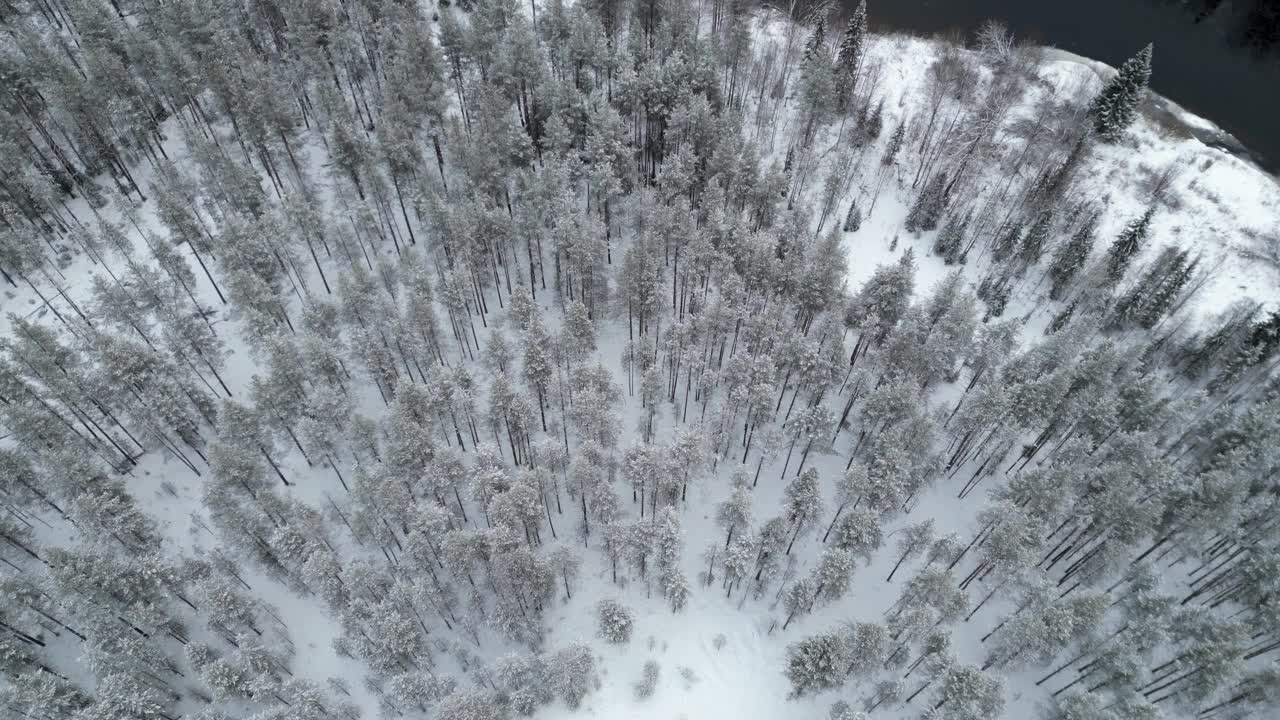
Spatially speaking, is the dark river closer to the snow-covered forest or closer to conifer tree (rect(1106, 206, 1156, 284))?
the snow-covered forest

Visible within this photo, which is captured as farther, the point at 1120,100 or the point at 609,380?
the point at 1120,100

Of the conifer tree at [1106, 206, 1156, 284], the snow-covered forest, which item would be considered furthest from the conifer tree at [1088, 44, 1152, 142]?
the conifer tree at [1106, 206, 1156, 284]

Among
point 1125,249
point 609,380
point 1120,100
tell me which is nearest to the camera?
point 609,380

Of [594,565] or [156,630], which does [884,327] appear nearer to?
[594,565]

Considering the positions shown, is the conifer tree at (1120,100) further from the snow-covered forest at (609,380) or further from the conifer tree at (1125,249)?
the conifer tree at (1125,249)

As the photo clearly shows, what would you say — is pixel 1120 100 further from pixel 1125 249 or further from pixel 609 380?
pixel 609 380

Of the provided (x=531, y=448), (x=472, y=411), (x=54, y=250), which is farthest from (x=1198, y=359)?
(x=54, y=250)

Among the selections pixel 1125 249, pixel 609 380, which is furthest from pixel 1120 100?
pixel 609 380

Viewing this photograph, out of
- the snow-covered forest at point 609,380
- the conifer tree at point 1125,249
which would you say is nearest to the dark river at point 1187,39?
the snow-covered forest at point 609,380
